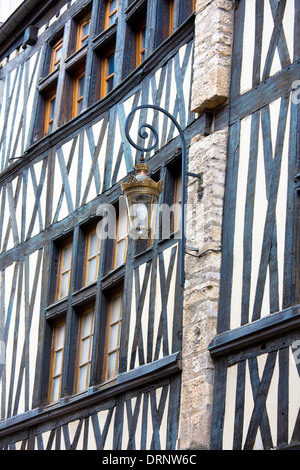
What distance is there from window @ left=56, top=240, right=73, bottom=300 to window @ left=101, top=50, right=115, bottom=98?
1.91m

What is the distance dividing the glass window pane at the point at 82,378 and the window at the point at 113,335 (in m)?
0.40

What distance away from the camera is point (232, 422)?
9367mm

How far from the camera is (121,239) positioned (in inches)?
480

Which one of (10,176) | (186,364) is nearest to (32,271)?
(10,176)

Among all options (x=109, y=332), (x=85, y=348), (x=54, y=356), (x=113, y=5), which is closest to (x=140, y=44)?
(x=113, y=5)

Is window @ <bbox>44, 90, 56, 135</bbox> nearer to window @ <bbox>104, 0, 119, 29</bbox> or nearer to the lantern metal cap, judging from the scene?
window @ <bbox>104, 0, 119, 29</bbox>

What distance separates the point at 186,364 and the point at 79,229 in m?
3.28

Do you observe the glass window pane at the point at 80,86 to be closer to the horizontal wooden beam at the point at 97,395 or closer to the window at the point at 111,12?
the window at the point at 111,12

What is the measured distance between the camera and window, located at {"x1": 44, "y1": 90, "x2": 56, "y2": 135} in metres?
14.8

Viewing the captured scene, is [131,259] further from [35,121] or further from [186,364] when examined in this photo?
[35,121]

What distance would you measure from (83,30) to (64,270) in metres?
3.34

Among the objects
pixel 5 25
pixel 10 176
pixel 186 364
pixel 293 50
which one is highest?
pixel 5 25

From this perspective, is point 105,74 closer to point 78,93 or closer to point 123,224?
point 78,93
